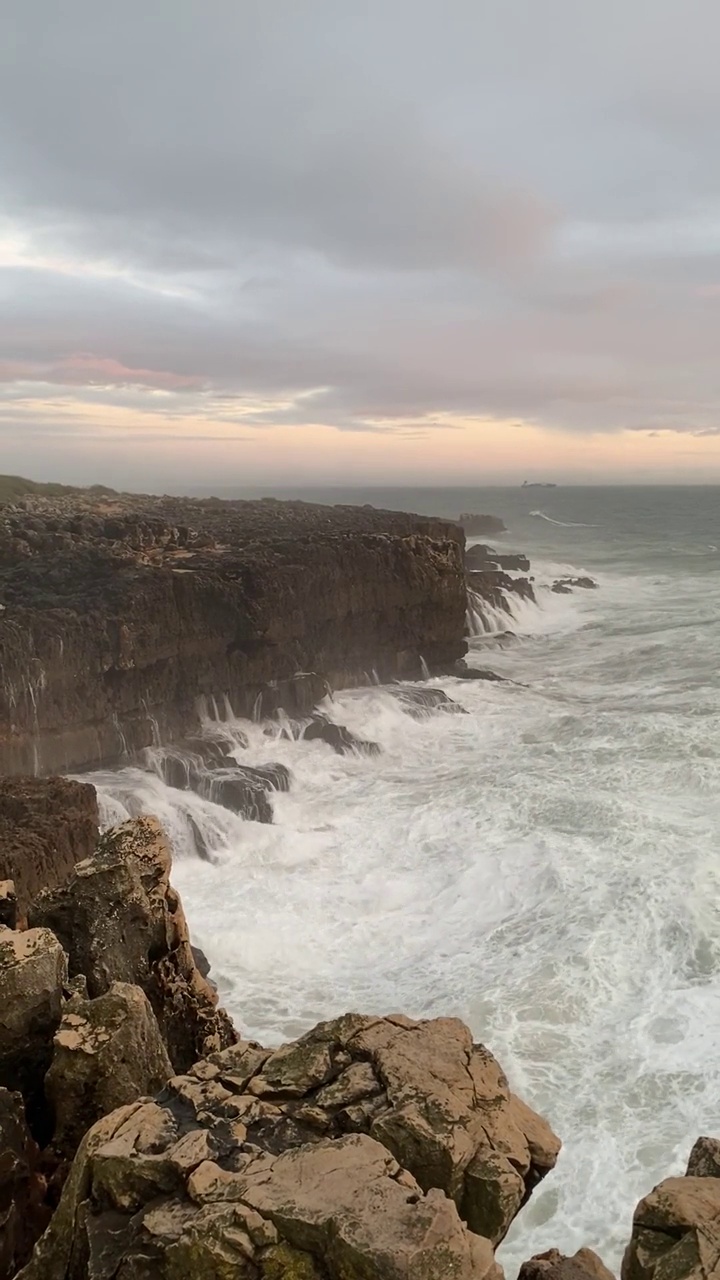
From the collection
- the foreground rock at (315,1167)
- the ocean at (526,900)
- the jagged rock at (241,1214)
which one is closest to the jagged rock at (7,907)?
the foreground rock at (315,1167)

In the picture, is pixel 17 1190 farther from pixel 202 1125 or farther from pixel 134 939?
pixel 134 939

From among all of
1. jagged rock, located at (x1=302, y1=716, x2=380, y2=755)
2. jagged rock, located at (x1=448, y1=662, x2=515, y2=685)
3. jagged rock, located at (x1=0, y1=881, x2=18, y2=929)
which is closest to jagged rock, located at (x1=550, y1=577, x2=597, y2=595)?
jagged rock, located at (x1=448, y1=662, x2=515, y2=685)

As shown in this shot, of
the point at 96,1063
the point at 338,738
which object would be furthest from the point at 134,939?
the point at 338,738

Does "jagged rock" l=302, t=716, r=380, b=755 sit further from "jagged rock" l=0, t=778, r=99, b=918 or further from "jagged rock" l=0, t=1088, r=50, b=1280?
"jagged rock" l=0, t=1088, r=50, b=1280

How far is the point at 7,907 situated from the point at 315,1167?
4751 mm

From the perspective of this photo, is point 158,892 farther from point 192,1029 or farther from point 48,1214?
point 48,1214

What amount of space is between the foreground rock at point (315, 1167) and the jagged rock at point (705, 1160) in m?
1.03

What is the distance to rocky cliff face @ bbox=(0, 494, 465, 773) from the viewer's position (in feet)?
74.6

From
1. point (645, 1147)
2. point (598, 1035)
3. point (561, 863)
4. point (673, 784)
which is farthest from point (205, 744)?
point (645, 1147)

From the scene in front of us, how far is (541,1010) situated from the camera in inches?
520

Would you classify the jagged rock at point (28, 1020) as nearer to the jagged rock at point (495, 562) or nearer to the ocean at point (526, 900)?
the ocean at point (526, 900)

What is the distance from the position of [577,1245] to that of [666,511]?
15828cm

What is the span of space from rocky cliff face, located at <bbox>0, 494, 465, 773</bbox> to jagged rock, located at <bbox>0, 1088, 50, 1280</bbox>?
621 inches

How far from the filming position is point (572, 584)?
192ft
